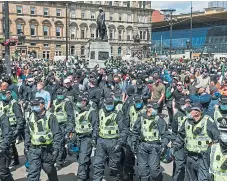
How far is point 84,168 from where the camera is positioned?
7320 millimetres

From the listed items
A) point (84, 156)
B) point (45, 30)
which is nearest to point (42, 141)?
point (84, 156)

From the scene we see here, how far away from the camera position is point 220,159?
4.55m

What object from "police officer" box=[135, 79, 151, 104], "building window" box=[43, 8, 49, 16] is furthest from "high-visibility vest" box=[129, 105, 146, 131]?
"building window" box=[43, 8, 49, 16]

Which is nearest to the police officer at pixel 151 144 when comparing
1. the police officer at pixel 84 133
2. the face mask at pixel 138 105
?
the face mask at pixel 138 105

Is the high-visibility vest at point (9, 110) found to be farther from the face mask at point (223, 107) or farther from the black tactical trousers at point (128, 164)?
the face mask at point (223, 107)

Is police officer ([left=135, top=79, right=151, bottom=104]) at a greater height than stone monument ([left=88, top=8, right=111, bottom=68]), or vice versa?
stone monument ([left=88, top=8, right=111, bottom=68])

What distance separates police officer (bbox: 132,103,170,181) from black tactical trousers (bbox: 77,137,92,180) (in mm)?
1104

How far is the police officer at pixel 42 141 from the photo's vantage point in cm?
651

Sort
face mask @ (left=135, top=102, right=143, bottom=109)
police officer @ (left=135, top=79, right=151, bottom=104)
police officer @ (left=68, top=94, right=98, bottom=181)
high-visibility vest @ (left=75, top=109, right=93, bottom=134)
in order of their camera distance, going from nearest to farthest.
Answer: police officer @ (left=68, top=94, right=98, bottom=181)
high-visibility vest @ (left=75, top=109, right=93, bottom=134)
face mask @ (left=135, top=102, right=143, bottom=109)
police officer @ (left=135, top=79, right=151, bottom=104)

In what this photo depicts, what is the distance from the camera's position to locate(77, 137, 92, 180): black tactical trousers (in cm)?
728

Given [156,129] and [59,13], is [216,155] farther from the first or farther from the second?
[59,13]

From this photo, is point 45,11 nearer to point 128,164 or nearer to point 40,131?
point 128,164

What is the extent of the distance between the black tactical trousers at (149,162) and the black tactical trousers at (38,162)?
1.70m

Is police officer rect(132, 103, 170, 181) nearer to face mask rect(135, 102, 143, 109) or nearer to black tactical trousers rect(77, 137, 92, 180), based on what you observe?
face mask rect(135, 102, 143, 109)
